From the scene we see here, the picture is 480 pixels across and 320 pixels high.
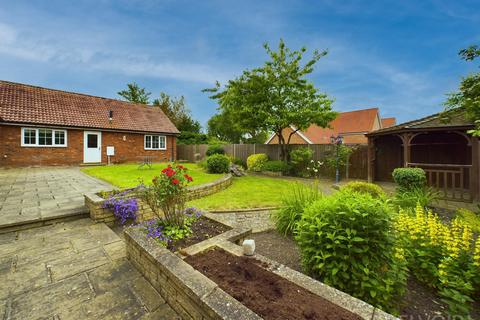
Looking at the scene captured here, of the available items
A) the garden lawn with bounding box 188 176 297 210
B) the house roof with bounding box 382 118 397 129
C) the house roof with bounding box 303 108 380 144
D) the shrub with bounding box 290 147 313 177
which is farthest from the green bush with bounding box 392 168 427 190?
the house roof with bounding box 382 118 397 129

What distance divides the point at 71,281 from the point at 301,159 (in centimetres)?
1008

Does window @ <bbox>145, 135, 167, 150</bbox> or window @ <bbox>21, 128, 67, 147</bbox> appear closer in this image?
window @ <bbox>21, 128, 67, 147</bbox>

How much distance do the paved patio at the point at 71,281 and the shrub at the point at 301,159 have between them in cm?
929

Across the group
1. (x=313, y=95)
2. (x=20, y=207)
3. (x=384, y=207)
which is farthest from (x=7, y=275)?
(x=313, y=95)

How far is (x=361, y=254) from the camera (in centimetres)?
187

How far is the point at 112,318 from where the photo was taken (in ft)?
5.52

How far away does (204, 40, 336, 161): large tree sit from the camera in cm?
1030

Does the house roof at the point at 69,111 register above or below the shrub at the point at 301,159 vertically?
above

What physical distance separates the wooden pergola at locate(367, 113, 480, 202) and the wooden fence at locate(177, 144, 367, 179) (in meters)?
0.55

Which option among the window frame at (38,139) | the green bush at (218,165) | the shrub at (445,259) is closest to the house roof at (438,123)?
the shrub at (445,259)

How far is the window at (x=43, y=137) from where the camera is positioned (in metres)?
12.0

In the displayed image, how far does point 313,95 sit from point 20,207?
11119 millimetres

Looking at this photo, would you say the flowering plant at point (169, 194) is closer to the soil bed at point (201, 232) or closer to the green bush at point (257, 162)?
the soil bed at point (201, 232)

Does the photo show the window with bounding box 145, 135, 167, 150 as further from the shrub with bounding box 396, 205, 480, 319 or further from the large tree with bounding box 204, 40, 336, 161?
the shrub with bounding box 396, 205, 480, 319
